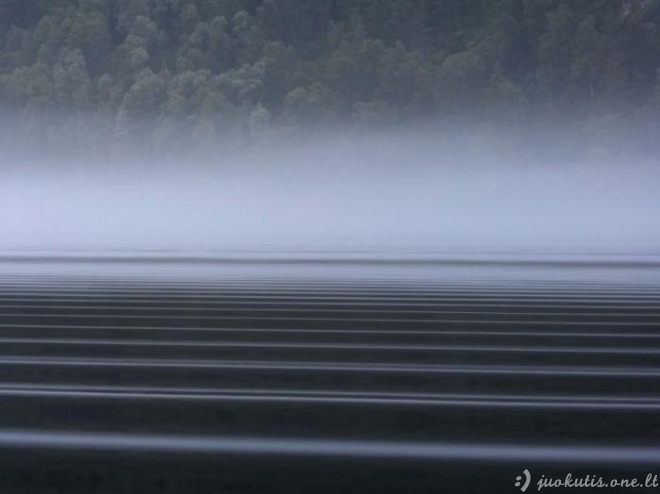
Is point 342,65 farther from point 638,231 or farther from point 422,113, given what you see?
point 638,231

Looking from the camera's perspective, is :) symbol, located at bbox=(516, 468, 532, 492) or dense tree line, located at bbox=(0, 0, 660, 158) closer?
:) symbol, located at bbox=(516, 468, 532, 492)

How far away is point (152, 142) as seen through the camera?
1938cm

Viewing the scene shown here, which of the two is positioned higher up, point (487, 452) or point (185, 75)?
point (185, 75)

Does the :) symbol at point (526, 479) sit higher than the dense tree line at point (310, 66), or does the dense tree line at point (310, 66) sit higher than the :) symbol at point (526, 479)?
the dense tree line at point (310, 66)

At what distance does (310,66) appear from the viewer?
61.3 feet

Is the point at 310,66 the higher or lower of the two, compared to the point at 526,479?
higher

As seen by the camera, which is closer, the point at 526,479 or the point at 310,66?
the point at 526,479

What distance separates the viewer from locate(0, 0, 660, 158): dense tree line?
58.6 ft

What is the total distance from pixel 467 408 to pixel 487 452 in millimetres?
307

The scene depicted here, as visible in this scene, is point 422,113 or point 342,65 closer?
point 342,65

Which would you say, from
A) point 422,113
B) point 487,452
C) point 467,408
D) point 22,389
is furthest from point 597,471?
point 422,113

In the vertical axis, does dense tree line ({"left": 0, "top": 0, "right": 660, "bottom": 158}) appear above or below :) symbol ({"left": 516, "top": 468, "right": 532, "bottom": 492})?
above

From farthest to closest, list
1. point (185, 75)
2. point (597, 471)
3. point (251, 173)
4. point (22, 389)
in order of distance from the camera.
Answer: point (251, 173) → point (185, 75) → point (22, 389) → point (597, 471)

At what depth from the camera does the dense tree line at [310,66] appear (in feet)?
58.6
